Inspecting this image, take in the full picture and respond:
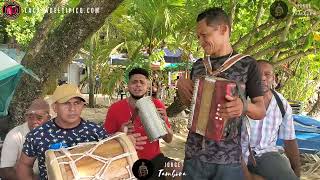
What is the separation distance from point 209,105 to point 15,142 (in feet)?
6.38

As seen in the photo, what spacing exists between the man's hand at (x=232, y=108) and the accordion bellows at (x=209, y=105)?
0.9 inches

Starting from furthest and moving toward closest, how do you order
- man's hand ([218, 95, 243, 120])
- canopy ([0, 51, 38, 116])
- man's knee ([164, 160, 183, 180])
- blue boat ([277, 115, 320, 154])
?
1. blue boat ([277, 115, 320, 154])
2. canopy ([0, 51, 38, 116])
3. man's knee ([164, 160, 183, 180])
4. man's hand ([218, 95, 243, 120])

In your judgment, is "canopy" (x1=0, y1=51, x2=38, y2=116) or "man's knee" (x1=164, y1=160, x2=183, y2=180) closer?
"man's knee" (x1=164, y1=160, x2=183, y2=180)

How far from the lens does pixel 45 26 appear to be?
6.17 meters

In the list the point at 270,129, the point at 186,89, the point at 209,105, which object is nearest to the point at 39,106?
the point at 186,89

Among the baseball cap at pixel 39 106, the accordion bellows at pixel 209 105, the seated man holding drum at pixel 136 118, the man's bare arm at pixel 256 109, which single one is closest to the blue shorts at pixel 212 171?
the accordion bellows at pixel 209 105

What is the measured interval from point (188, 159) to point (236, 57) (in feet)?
2.22

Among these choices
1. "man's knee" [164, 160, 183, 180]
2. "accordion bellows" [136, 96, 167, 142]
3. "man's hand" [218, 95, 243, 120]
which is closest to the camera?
"man's hand" [218, 95, 243, 120]

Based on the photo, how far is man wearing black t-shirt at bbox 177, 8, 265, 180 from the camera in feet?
8.26

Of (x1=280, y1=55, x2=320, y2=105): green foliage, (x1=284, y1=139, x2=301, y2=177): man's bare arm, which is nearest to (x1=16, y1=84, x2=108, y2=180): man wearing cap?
(x1=284, y1=139, x2=301, y2=177): man's bare arm

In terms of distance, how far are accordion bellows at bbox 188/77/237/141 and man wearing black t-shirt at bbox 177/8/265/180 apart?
109 mm

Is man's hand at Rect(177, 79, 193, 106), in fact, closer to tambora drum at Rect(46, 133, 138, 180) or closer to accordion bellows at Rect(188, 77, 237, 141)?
accordion bellows at Rect(188, 77, 237, 141)

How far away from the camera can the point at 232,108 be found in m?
2.26

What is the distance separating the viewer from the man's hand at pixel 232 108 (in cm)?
226
